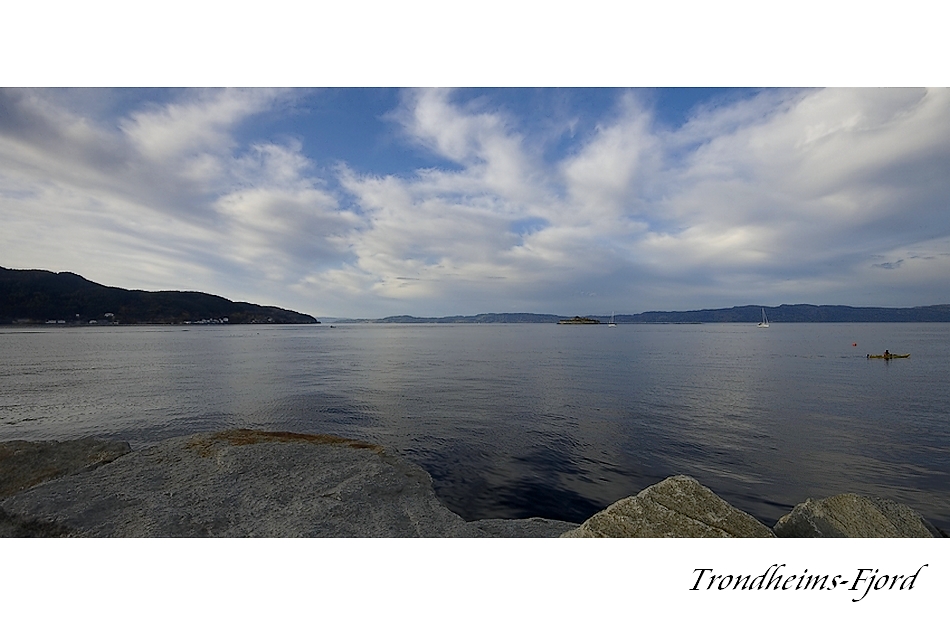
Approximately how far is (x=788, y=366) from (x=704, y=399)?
23180 mm

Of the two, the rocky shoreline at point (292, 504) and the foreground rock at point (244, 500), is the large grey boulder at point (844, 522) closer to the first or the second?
the rocky shoreline at point (292, 504)

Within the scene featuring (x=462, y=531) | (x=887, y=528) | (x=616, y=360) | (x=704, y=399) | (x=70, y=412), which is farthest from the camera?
Answer: (x=616, y=360)

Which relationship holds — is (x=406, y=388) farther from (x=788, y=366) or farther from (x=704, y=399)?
(x=788, y=366)

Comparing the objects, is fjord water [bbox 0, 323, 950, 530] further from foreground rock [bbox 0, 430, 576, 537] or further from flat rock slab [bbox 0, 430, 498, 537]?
flat rock slab [bbox 0, 430, 498, 537]

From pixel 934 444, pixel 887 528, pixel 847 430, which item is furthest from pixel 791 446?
pixel 887 528

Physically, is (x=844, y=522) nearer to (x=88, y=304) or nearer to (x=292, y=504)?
(x=292, y=504)

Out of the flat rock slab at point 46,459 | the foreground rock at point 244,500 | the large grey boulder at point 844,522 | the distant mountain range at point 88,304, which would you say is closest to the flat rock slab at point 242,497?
the foreground rock at point 244,500

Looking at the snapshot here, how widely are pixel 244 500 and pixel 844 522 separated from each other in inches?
404

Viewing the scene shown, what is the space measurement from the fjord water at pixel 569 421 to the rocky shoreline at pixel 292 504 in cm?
226

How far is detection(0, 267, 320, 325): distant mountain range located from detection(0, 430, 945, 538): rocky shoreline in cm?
12799

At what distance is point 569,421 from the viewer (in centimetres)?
1828

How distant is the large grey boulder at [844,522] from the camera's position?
6.21 meters

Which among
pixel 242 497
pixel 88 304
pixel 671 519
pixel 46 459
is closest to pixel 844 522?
pixel 671 519

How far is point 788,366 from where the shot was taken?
39.2 metres
